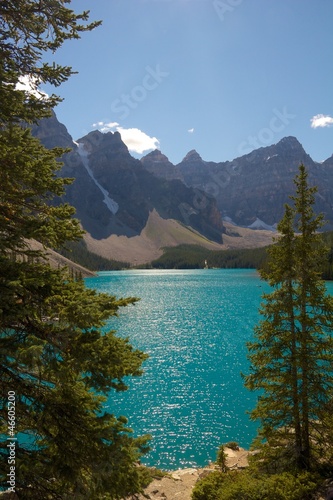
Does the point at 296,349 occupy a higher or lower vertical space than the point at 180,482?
higher

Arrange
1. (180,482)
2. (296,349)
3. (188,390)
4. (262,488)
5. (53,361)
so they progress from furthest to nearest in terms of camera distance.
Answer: (188,390) < (180,482) < (296,349) < (262,488) < (53,361)

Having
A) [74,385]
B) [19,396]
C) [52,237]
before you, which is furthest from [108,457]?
[52,237]

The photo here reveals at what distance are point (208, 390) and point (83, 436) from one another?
3028 cm

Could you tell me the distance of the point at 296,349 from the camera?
1450 centimetres

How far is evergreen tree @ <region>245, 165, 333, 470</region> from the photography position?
1399 cm

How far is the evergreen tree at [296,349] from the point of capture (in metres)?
14.0

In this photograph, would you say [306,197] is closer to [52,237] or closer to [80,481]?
[52,237]

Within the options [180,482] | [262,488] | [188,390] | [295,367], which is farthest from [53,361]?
[188,390]

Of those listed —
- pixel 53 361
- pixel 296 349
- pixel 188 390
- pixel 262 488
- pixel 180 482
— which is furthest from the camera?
pixel 188 390

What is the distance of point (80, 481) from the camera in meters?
6.73

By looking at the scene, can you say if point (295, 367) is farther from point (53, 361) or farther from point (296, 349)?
point (53, 361)

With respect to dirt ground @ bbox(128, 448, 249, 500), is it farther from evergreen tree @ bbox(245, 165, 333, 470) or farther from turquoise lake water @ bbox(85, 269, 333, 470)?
evergreen tree @ bbox(245, 165, 333, 470)

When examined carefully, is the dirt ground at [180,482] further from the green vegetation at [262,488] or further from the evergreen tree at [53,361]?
the evergreen tree at [53,361]

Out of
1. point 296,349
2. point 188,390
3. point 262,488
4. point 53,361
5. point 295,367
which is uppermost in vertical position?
point 53,361
